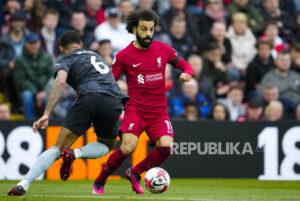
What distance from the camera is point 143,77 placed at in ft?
29.5

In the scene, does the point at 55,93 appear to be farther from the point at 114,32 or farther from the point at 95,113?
the point at 114,32

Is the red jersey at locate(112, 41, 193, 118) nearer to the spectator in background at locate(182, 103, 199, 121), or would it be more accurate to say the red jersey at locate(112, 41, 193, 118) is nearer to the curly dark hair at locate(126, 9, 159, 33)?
the curly dark hair at locate(126, 9, 159, 33)

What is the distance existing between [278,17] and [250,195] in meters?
9.12

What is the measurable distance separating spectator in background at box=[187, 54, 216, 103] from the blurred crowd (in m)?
0.02

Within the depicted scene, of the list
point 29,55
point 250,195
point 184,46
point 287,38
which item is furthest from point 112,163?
point 287,38

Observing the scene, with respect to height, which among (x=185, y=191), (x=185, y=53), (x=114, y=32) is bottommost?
(x=185, y=191)

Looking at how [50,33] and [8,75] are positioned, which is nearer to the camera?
[8,75]

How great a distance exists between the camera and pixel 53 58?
14406mm

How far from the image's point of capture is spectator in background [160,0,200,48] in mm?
15580

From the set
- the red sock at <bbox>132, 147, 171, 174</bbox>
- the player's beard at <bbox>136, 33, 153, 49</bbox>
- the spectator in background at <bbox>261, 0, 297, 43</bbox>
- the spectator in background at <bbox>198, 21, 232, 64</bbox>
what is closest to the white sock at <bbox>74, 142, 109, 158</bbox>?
the red sock at <bbox>132, 147, 171, 174</bbox>

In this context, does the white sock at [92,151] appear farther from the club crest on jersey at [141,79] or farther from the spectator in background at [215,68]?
the spectator in background at [215,68]

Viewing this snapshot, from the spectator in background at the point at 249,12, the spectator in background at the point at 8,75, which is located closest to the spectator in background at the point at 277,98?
the spectator in background at the point at 249,12

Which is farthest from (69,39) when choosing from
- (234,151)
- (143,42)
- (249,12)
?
(249,12)

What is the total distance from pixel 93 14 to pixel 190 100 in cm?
317
